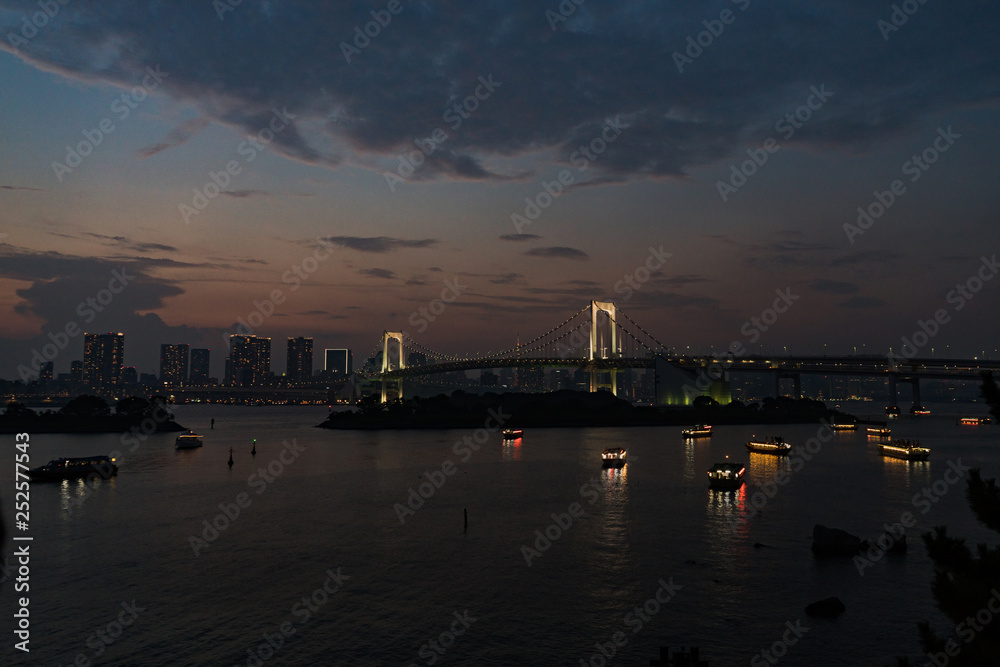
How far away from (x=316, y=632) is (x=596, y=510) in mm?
20840

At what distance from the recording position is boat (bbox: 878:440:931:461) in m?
62.8

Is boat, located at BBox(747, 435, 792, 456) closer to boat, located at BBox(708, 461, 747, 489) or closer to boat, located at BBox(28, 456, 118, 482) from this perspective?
boat, located at BBox(708, 461, 747, 489)

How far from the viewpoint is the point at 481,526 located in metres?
34.4

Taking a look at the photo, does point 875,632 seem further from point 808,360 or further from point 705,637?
point 808,360

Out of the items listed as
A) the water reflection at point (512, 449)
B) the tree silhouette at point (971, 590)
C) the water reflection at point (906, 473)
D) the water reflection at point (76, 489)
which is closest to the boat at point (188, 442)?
the water reflection at point (76, 489)

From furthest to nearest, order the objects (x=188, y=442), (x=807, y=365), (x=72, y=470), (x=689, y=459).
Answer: (x=807, y=365), (x=188, y=442), (x=689, y=459), (x=72, y=470)

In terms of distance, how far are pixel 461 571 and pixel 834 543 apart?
1486 cm

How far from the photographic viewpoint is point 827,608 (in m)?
21.7

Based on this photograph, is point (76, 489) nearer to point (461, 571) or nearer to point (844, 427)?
point (461, 571)

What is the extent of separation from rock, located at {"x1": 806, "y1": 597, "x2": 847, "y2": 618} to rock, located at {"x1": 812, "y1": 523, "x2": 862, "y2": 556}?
6446mm

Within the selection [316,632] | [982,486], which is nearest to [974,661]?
[982,486]

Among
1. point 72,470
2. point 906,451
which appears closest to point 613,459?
point 906,451

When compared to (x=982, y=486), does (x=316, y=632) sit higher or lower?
lower

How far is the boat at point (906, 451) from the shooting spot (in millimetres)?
62750
